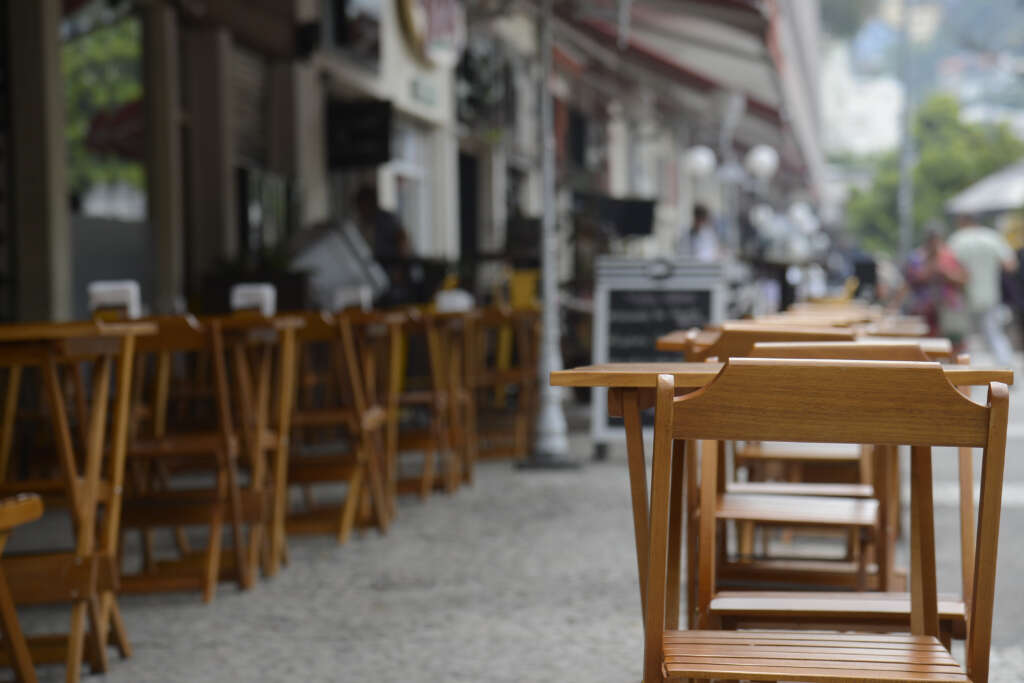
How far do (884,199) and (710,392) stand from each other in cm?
7597

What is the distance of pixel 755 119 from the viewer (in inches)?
827

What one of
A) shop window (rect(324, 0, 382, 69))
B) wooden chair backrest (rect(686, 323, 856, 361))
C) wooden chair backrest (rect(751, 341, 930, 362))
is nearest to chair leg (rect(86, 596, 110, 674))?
wooden chair backrest (rect(686, 323, 856, 361))

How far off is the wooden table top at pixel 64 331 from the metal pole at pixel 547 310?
424 centimetres

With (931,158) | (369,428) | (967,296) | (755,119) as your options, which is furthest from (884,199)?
(369,428)

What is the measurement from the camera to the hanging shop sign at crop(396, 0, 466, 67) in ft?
42.7

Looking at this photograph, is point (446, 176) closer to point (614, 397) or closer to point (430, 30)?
point (430, 30)

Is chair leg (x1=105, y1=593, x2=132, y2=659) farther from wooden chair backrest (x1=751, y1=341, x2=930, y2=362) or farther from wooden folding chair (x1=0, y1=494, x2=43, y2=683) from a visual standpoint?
wooden chair backrest (x1=751, y1=341, x2=930, y2=362)

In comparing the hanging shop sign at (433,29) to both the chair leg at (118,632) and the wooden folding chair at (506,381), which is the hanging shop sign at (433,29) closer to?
the wooden folding chair at (506,381)

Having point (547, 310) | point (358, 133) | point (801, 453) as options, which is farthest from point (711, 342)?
point (358, 133)

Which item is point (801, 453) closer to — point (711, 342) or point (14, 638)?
point (711, 342)

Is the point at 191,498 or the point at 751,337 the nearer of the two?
the point at 751,337

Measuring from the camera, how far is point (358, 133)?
36.8 ft

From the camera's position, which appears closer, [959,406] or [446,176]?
[959,406]

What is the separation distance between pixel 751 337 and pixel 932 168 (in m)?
67.7
